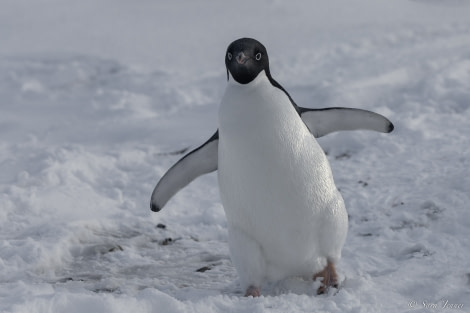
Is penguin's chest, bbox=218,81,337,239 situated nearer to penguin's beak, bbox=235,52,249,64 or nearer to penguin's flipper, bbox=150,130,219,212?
penguin's beak, bbox=235,52,249,64

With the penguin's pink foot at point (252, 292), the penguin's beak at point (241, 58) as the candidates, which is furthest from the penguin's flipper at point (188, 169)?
the penguin's pink foot at point (252, 292)

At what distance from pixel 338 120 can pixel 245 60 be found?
2.19 feet

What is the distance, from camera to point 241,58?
3.15 m

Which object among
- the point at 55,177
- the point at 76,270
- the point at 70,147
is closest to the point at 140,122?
the point at 70,147

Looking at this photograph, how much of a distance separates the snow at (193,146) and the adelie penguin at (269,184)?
0.15 m

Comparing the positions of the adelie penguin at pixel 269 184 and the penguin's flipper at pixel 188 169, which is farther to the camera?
the penguin's flipper at pixel 188 169

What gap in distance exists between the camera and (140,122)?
22.4 ft

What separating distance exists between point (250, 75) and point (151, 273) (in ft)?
4.02

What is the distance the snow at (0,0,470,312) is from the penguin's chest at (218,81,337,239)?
336mm

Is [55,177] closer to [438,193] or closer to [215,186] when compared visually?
[215,186]

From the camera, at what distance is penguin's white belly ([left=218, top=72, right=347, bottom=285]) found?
Result: 3.16m

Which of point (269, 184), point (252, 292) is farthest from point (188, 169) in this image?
point (252, 292)

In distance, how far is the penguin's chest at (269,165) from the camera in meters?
3.16

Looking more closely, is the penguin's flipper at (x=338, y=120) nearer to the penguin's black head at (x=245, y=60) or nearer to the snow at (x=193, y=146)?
the penguin's black head at (x=245, y=60)
